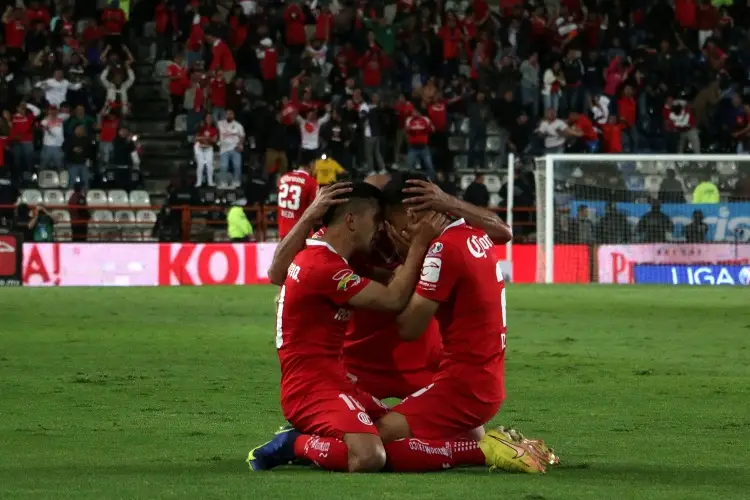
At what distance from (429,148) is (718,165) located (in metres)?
6.29

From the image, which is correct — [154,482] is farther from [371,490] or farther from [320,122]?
[320,122]

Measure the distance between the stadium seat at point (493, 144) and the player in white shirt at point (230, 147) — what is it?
562 centimetres

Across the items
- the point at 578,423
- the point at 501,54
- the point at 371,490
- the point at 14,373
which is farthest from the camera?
the point at 501,54

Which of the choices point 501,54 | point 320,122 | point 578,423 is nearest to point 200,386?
point 578,423

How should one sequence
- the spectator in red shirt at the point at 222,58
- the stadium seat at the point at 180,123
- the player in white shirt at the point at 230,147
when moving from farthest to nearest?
the stadium seat at the point at 180,123, the spectator in red shirt at the point at 222,58, the player in white shirt at the point at 230,147

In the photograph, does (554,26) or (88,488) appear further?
(554,26)

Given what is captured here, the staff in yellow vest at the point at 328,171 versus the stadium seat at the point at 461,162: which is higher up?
the stadium seat at the point at 461,162

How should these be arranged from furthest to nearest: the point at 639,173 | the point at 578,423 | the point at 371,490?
the point at 639,173 → the point at 578,423 → the point at 371,490

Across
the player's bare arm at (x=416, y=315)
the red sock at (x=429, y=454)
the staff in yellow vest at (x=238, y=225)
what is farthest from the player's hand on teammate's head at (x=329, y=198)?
the staff in yellow vest at (x=238, y=225)

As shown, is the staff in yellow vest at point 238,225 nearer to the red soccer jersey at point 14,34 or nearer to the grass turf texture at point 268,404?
the grass turf texture at point 268,404

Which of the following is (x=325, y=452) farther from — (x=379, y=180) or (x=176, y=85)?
(x=176, y=85)

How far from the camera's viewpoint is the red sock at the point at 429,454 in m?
7.34

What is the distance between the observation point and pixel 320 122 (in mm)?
31375

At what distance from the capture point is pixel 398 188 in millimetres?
7352
